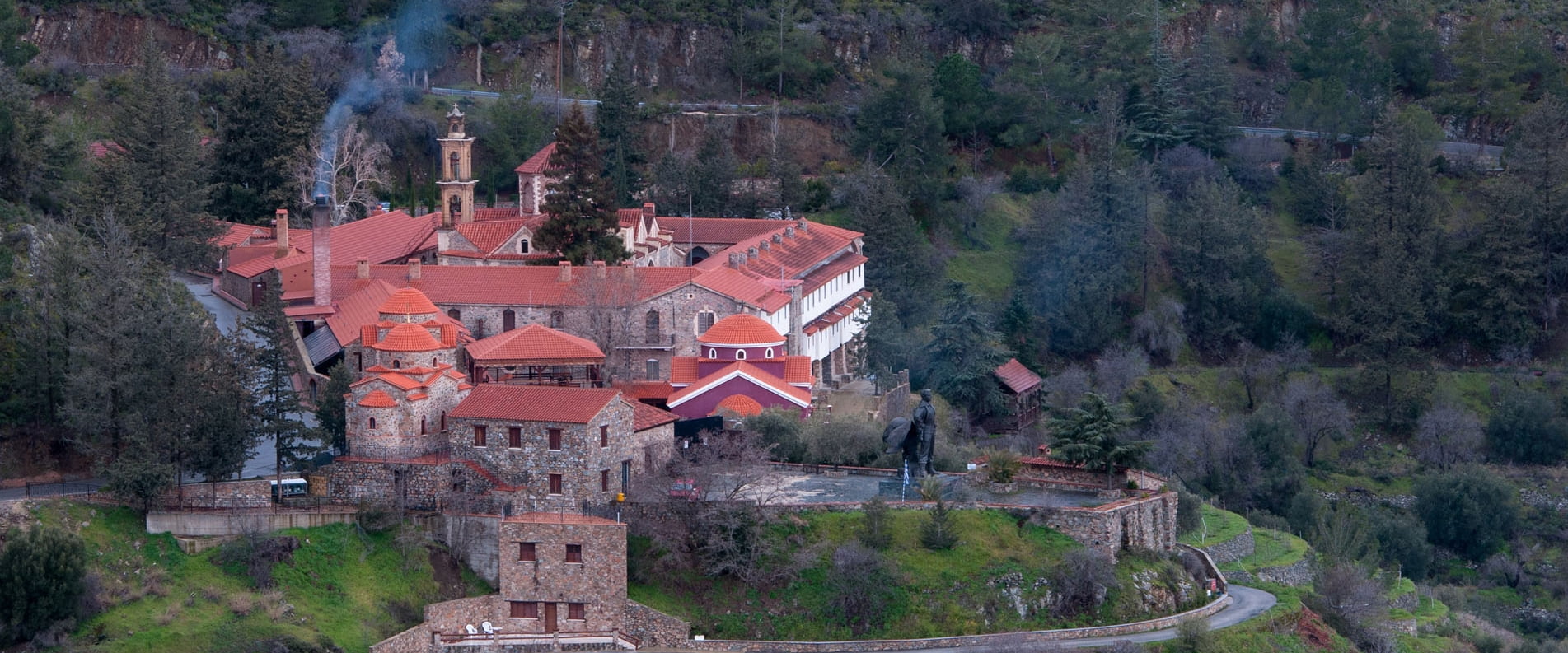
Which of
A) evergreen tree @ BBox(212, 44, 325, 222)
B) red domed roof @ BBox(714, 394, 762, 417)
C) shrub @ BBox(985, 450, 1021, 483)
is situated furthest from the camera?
evergreen tree @ BBox(212, 44, 325, 222)

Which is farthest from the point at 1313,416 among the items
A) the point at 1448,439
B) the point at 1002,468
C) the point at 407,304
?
the point at 407,304

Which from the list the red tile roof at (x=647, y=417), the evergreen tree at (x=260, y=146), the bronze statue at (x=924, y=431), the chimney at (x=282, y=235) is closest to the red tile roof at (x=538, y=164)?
the chimney at (x=282, y=235)

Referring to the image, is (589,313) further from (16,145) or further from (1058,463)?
(16,145)

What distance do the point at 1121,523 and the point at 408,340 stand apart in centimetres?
1839

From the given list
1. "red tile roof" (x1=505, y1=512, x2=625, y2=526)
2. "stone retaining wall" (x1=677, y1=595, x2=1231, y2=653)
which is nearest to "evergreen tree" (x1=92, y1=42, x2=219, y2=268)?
"red tile roof" (x1=505, y1=512, x2=625, y2=526)

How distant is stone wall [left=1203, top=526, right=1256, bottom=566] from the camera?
180 ft

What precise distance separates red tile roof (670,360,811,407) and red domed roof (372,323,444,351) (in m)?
8.11

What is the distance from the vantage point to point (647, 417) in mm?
51250

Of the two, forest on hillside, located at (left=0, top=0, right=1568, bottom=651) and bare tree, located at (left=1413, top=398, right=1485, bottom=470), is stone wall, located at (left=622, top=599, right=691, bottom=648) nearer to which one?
forest on hillside, located at (left=0, top=0, right=1568, bottom=651)

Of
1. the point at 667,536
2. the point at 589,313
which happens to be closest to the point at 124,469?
the point at 667,536

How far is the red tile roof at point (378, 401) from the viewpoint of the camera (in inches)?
1916

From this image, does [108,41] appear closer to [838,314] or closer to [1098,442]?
[838,314]

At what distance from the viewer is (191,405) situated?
47875mm

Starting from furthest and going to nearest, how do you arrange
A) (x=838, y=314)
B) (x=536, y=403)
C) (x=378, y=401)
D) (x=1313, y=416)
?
(x=1313, y=416)
(x=838, y=314)
(x=536, y=403)
(x=378, y=401)
